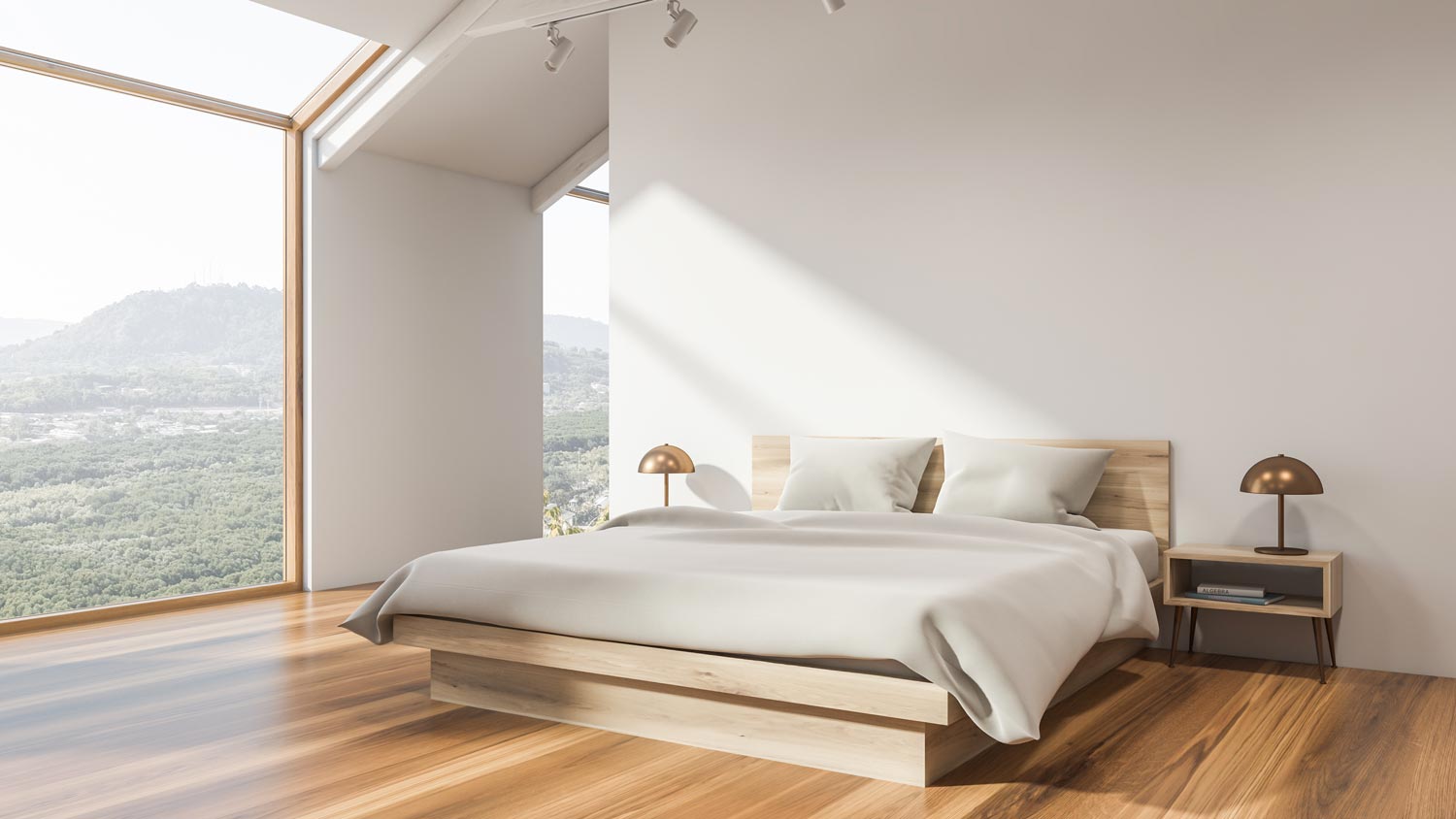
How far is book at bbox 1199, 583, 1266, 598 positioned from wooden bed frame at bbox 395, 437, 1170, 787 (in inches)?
16.6

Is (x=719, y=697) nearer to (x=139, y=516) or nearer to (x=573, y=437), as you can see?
(x=139, y=516)

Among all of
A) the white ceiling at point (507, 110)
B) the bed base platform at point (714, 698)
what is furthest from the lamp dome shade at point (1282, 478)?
the white ceiling at point (507, 110)

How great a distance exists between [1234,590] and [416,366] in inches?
176

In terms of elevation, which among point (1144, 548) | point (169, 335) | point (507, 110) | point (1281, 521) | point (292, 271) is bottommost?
point (1144, 548)

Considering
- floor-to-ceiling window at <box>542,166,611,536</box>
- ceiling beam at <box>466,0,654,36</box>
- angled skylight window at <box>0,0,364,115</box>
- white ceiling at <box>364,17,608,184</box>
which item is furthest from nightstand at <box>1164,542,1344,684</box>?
angled skylight window at <box>0,0,364,115</box>

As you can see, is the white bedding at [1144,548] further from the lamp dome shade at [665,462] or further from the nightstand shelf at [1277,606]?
the lamp dome shade at [665,462]

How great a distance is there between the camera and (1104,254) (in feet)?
14.1

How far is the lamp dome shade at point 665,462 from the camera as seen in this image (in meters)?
5.06

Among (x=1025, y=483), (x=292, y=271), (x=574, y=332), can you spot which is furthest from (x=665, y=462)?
(x=574, y=332)

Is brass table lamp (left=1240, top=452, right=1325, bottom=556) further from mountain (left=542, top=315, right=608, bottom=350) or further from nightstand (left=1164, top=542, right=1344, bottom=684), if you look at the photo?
mountain (left=542, top=315, right=608, bottom=350)

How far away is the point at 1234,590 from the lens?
3.75 m

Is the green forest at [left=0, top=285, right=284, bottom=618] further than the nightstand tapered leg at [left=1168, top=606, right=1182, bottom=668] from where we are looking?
Yes

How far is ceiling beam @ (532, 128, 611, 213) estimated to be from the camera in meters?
6.75

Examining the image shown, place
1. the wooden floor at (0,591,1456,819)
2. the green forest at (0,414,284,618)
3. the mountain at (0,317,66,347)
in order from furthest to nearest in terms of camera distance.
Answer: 1. the green forest at (0,414,284,618)
2. the mountain at (0,317,66,347)
3. the wooden floor at (0,591,1456,819)
